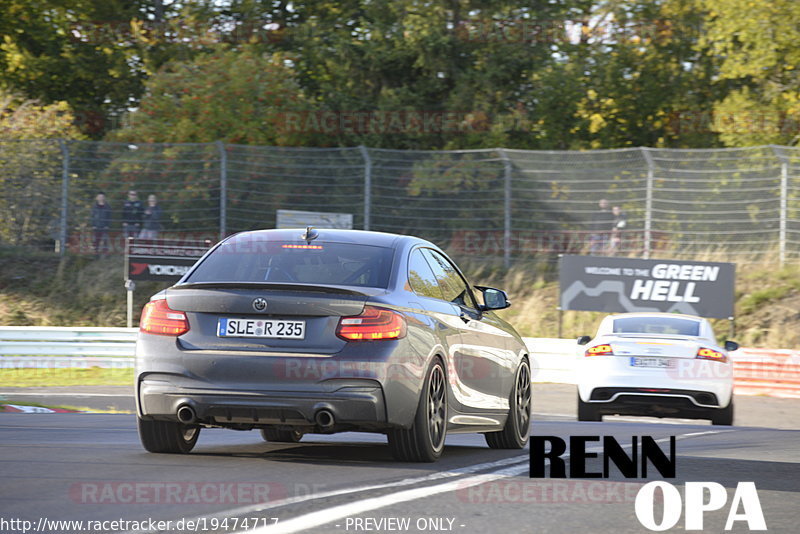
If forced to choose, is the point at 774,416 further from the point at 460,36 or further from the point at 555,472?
the point at 460,36

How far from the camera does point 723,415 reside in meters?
15.1

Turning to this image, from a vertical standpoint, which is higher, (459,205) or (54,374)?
(459,205)

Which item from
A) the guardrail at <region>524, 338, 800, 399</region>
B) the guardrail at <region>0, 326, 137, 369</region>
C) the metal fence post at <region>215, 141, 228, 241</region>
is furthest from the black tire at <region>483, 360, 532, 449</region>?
the metal fence post at <region>215, 141, 228, 241</region>

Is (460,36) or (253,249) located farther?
(460,36)

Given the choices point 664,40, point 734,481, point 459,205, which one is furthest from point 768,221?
point 734,481

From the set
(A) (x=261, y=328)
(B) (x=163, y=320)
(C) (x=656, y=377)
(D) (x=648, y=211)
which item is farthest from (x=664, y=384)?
(D) (x=648, y=211)

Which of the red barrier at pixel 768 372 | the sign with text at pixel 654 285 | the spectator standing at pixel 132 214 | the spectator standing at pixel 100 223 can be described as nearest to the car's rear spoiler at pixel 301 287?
the red barrier at pixel 768 372

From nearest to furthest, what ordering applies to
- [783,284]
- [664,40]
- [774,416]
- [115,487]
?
1. [115,487]
2. [774,416]
3. [783,284]
4. [664,40]

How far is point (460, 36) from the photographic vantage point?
35.4 metres

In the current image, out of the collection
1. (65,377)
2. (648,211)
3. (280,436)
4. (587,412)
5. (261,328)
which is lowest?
(65,377)

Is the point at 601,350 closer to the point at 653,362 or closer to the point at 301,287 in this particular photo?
the point at 653,362

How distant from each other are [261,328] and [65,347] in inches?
699

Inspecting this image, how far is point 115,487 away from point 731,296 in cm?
1944

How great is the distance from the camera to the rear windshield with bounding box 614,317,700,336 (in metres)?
15.5
